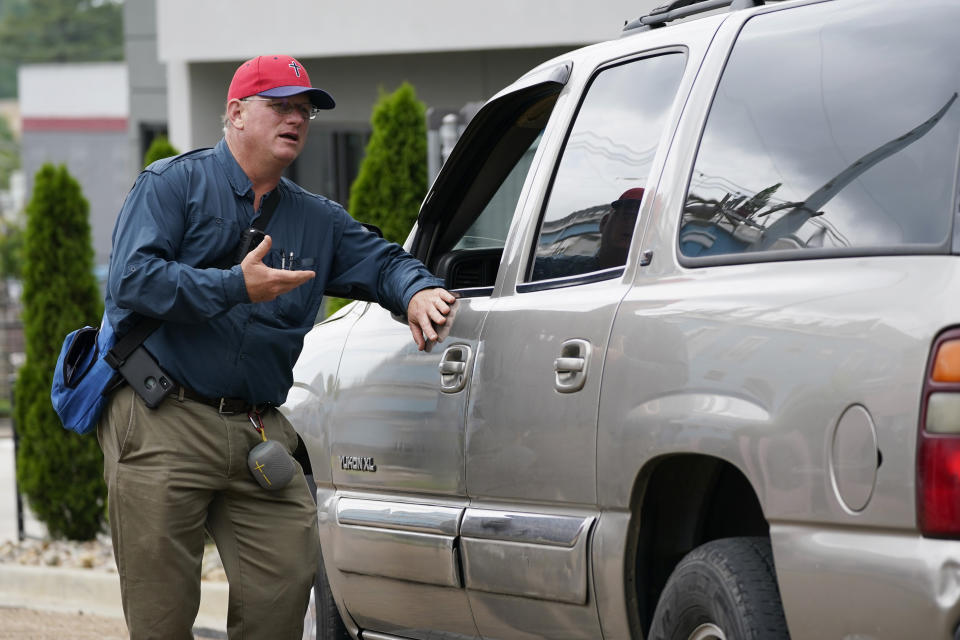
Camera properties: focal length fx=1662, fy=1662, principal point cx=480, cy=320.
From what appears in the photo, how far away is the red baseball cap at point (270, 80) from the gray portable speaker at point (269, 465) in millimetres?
993

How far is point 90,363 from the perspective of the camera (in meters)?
4.73

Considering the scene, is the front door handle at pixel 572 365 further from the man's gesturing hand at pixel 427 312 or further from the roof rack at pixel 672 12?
the roof rack at pixel 672 12

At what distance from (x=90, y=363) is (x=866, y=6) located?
2383 mm

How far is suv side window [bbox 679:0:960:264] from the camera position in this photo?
129 inches

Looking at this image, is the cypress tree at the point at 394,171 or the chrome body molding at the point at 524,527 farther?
the cypress tree at the point at 394,171

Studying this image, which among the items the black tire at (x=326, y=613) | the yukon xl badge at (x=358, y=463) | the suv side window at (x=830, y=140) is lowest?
the black tire at (x=326, y=613)

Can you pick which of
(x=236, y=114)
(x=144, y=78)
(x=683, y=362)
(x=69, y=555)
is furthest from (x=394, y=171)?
(x=144, y=78)

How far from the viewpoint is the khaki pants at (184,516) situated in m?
4.58

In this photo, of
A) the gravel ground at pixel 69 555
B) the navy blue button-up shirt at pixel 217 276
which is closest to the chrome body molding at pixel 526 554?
the navy blue button-up shirt at pixel 217 276

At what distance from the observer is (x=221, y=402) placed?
183 inches

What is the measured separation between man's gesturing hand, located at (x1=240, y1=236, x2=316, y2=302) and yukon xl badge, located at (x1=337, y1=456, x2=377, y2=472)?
81 cm

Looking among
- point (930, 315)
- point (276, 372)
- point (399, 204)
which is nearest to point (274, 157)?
point (276, 372)

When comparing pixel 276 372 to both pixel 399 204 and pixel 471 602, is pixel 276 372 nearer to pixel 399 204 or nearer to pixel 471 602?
pixel 471 602

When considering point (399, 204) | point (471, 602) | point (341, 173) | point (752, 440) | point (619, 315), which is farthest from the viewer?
point (341, 173)
